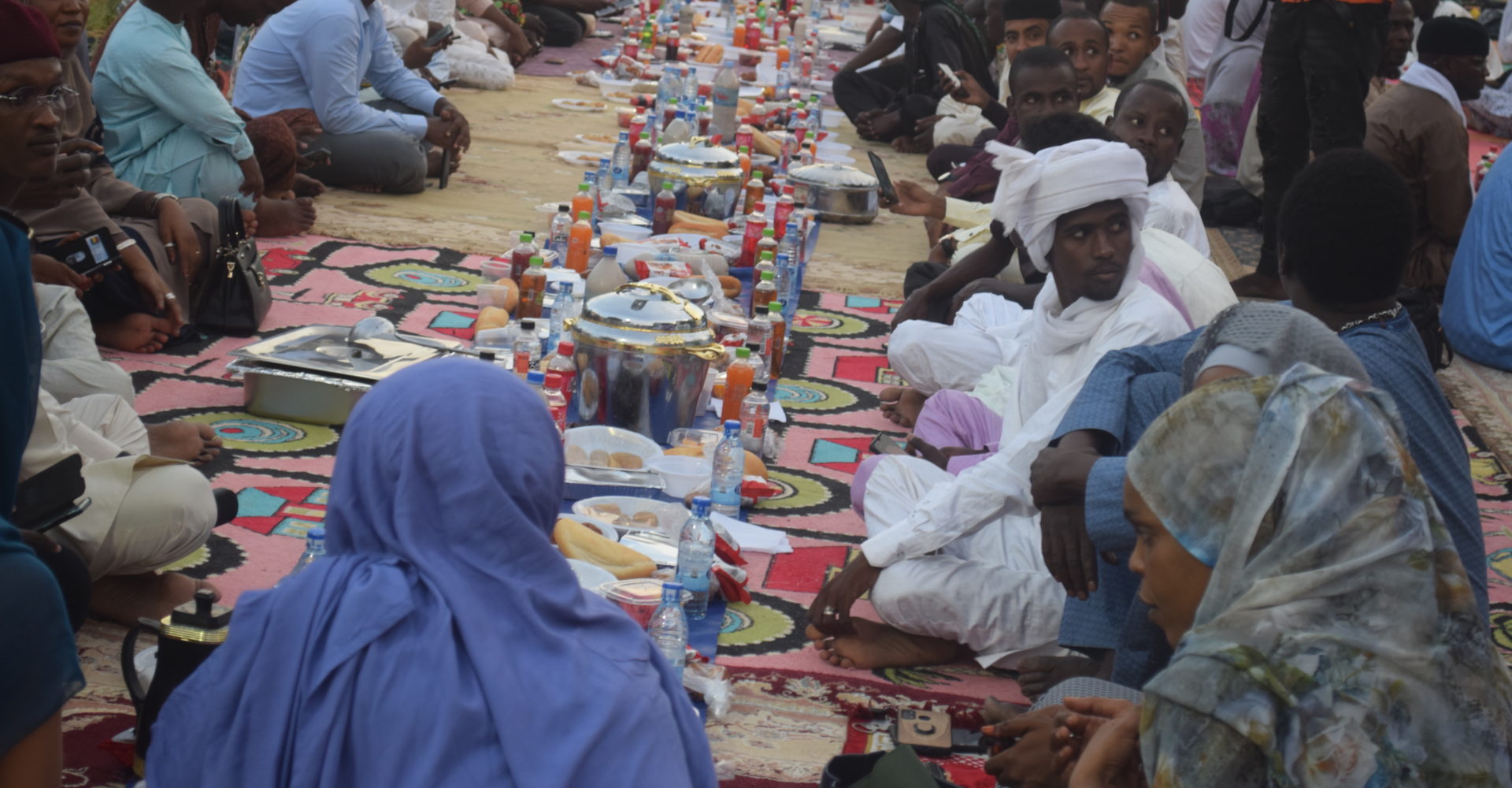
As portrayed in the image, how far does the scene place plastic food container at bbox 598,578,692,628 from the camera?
9.61 ft

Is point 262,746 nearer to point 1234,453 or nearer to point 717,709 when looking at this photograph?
point 1234,453

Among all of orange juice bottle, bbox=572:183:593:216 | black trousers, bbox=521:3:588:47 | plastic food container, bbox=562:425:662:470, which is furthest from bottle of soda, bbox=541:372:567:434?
black trousers, bbox=521:3:588:47

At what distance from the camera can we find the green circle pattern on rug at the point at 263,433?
3934 millimetres

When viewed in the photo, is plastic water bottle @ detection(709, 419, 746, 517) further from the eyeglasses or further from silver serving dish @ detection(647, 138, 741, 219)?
silver serving dish @ detection(647, 138, 741, 219)

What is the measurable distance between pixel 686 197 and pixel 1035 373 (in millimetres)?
2739

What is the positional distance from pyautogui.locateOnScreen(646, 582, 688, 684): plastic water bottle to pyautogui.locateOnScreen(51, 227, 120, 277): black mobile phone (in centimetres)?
224

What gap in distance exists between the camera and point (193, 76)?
16.8 feet

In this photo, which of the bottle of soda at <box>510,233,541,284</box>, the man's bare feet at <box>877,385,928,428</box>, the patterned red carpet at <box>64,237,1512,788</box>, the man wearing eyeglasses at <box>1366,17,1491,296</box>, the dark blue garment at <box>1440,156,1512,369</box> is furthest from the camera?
the man wearing eyeglasses at <box>1366,17,1491,296</box>

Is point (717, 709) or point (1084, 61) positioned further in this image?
point (1084, 61)

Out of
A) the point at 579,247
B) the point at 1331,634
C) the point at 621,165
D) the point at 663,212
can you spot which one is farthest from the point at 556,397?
the point at 621,165

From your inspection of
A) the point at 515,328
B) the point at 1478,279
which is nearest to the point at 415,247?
the point at 515,328

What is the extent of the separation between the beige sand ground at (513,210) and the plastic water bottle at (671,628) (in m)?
3.47

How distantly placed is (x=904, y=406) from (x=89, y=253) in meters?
2.39

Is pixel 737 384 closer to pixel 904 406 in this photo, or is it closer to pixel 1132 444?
pixel 904 406
